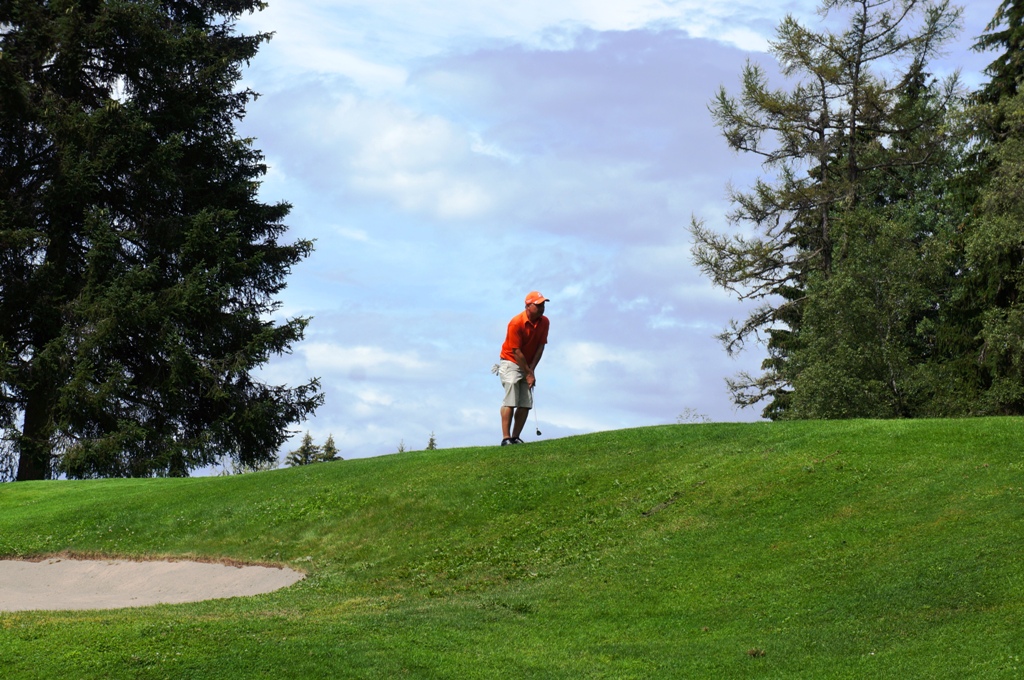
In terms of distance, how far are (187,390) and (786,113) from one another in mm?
26139

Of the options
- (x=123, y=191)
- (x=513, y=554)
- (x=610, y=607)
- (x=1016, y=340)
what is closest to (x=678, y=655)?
(x=610, y=607)

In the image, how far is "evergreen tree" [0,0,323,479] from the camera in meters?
32.2

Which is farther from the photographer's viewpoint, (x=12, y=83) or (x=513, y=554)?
(x=12, y=83)

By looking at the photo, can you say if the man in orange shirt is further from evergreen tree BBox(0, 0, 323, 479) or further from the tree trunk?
the tree trunk

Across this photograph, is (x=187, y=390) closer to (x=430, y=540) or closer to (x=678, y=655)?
(x=430, y=540)

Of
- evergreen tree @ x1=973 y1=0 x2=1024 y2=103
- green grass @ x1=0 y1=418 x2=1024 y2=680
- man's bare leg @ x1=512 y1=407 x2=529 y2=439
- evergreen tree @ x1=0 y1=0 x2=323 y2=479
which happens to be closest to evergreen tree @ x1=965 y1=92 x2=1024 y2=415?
evergreen tree @ x1=973 y1=0 x2=1024 y2=103

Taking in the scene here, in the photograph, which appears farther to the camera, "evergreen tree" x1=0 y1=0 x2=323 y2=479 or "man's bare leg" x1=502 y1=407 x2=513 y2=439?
"evergreen tree" x1=0 y1=0 x2=323 y2=479

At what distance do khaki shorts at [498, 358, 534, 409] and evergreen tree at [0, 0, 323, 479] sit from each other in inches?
571

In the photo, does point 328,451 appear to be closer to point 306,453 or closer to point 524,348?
point 306,453

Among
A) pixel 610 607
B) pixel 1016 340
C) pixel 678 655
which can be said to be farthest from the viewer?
pixel 1016 340

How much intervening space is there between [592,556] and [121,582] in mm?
9079

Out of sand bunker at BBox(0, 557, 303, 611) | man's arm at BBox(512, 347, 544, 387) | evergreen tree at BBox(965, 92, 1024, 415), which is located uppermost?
evergreen tree at BBox(965, 92, 1024, 415)

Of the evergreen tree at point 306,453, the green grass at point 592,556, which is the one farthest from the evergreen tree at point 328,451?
the green grass at point 592,556

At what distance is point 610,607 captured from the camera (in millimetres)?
14664
